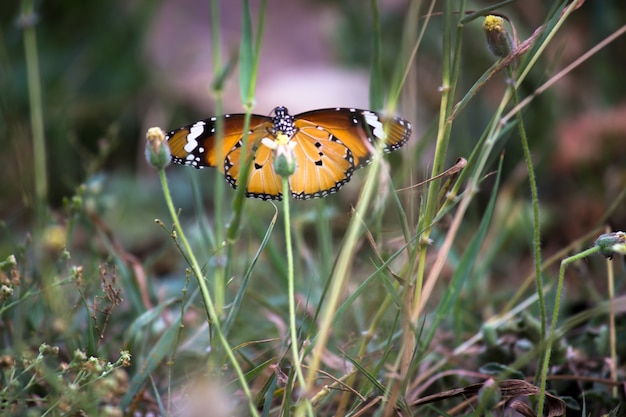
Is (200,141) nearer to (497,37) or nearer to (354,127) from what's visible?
(354,127)

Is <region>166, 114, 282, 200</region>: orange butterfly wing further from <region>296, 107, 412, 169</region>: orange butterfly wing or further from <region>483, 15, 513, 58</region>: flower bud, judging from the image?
<region>483, 15, 513, 58</region>: flower bud

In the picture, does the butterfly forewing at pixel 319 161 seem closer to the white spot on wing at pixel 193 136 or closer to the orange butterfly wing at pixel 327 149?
the orange butterfly wing at pixel 327 149

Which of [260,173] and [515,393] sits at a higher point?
[260,173]

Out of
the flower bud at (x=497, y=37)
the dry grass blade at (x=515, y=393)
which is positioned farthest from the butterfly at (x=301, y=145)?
the dry grass blade at (x=515, y=393)

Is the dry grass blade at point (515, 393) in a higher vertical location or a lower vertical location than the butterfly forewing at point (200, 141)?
lower

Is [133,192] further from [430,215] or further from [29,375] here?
[430,215]

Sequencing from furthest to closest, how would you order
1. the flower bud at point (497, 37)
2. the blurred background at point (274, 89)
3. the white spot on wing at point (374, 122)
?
the blurred background at point (274, 89), the white spot on wing at point (374, 122), the flower bud at point (497, 37)

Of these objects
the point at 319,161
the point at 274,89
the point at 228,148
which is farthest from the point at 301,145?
the point at 274,89

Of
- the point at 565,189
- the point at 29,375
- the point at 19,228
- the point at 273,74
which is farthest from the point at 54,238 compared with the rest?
the point at 273,74
